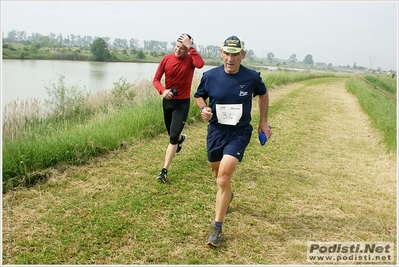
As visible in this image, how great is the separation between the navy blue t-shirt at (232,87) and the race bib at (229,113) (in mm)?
42

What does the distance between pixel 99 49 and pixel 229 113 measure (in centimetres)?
3733

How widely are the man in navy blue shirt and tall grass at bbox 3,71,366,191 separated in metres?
2.57

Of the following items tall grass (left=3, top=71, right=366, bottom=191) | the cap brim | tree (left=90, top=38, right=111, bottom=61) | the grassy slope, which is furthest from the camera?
tree (left=90, top=38, right=111, bottom=61)

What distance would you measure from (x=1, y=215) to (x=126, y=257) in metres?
1.47

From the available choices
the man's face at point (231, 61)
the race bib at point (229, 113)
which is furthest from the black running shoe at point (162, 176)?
the man's face at point (231, 61)

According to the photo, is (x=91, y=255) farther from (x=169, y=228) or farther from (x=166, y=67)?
(x=166, y=67)

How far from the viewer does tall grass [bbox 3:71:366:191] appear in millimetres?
4590

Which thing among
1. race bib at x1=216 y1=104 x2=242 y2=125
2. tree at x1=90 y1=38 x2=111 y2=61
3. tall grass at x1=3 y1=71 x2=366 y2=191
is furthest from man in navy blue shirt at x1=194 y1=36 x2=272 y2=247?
tree at x1=90 y1=38 x2=111 y2=61

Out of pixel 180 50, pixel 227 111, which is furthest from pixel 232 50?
pixel 180 50

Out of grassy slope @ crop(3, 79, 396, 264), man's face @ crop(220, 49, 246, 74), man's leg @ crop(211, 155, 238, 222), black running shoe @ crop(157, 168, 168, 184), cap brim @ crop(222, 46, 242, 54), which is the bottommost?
grassy slope @ crop(3, 79, 396, 264)

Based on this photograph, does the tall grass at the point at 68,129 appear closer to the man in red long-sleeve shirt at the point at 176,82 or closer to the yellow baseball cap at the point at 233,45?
the man in red long-sleeve shirt at the point at 176,82

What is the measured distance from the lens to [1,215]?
351 centimetres

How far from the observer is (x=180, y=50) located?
4766mm

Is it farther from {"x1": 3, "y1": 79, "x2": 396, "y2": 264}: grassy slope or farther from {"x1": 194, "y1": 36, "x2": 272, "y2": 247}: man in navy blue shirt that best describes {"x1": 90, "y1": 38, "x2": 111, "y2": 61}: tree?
{"x1": 194, "y1": 36, "x2": 272, "y2": 247}: man in navy blue shirt
